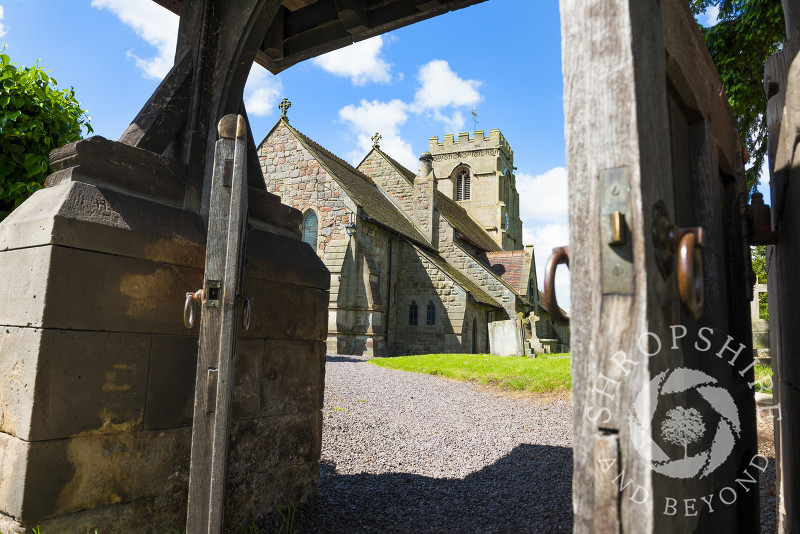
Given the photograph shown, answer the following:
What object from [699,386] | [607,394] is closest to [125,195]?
[607,394]

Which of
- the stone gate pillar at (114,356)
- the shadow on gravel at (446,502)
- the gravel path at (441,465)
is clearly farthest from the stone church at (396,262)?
Answer: the stone gate pillar at (114,356)

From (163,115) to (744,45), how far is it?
8036 mm

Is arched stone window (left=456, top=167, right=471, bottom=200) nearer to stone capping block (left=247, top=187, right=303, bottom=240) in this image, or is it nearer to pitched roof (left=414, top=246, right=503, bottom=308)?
pitched roof (left=414, top=246, right=503, bottom=308)

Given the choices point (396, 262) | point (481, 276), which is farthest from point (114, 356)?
point (481, 276)

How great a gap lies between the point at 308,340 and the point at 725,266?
98.9 inches

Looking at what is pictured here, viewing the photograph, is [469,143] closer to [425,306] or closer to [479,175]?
[479,175]

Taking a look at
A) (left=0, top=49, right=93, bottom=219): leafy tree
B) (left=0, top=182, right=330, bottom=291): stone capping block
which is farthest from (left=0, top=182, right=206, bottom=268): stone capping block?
(left=0, top=49, right=93, bottom=219): leafy tree

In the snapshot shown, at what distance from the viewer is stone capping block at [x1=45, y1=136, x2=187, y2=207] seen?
2.52m

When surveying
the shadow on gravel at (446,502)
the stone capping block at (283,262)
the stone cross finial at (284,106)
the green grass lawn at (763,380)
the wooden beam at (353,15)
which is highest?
the stone cross finial at (284,106)

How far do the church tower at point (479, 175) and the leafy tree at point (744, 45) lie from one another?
91.9 feet

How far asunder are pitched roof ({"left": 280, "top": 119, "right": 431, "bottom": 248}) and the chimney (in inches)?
19.2

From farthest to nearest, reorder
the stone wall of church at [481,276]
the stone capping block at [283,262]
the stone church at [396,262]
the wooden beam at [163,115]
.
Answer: the stone wall of church at [481,276] < the stone church at [396,262] < the stone capping block at [283,262] < the wooden beam at [163,115]

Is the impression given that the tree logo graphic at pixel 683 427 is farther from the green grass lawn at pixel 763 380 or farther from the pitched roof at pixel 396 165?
the pitched roof at pixel 396 165

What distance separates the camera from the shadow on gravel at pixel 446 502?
341 cm
